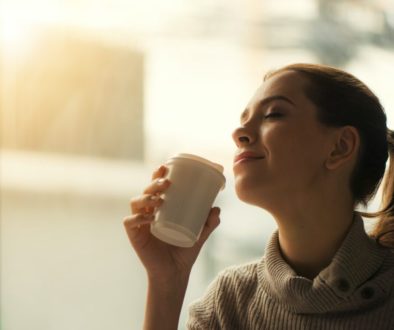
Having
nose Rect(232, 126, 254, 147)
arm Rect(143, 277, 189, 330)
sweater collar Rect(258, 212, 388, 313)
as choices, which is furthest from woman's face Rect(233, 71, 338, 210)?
arm Rect(143, 277, 189, 330)

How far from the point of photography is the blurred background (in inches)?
58.1

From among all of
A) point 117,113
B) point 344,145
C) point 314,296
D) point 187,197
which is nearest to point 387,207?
point 344,145

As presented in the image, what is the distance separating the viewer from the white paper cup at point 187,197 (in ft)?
3.43

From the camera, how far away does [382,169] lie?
124cm

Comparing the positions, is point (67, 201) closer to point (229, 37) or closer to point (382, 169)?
point (229, 37)

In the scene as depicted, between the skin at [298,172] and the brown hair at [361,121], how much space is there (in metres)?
0.02

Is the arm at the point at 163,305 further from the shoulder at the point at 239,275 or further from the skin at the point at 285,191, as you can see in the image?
the shoulder at the point at 239,275

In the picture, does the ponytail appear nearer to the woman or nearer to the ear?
the woman

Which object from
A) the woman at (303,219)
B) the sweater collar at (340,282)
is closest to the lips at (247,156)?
the woman at (303,219)

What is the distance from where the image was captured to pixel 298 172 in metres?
1.13

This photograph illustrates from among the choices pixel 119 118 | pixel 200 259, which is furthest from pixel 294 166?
pixel 119 118

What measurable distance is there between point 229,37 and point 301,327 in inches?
29.4

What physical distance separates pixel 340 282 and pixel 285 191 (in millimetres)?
188

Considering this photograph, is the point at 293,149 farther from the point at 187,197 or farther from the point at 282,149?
the point at 187,197
